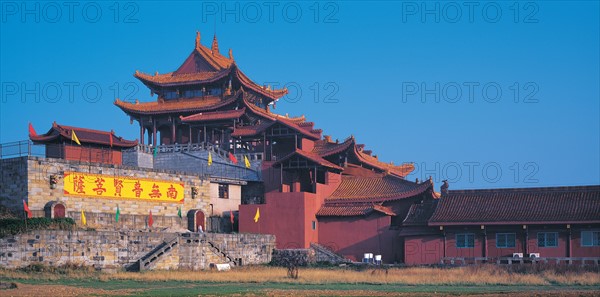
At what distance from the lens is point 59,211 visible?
135 feet

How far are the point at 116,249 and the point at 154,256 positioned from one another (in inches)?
69.2

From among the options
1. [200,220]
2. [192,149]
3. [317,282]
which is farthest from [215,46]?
[317,282]

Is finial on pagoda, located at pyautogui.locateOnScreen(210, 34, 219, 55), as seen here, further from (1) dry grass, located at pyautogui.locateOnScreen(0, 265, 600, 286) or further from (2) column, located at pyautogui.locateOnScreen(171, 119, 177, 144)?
(1) dry grass, located at pyautogui.locateOnScreen(0, 265, 600, 286)

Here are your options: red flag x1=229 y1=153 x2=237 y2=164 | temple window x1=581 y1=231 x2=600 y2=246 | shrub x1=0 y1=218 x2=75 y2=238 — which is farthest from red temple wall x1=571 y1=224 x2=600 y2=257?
shrub x1=0 y1=218 x2=75 y2=238

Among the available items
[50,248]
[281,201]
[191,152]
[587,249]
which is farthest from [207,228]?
[587,249]

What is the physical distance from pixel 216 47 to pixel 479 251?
33.6 meters

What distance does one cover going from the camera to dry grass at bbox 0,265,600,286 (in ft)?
112

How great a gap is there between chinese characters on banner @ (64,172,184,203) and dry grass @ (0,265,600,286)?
6468mm

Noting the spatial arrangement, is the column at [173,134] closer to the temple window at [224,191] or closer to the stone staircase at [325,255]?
the temple window at [224,191]

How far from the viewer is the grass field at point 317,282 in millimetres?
29234

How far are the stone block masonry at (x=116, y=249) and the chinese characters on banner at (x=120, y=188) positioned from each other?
3726 mm

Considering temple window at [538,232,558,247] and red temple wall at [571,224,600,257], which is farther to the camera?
temple window at [538,232,558,247]

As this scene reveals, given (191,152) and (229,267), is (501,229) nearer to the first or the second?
(229,267)

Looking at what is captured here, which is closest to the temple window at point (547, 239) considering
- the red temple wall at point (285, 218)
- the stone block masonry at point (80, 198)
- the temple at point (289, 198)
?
the temple at point (289, 198)
